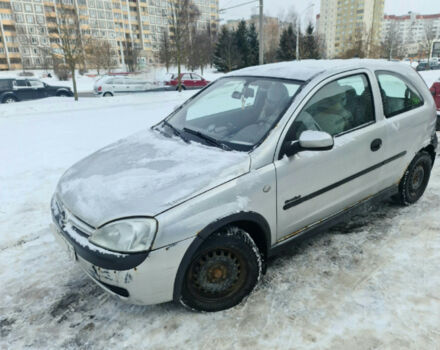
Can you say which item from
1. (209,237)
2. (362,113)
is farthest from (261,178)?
(362,113)

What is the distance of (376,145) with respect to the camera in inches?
123

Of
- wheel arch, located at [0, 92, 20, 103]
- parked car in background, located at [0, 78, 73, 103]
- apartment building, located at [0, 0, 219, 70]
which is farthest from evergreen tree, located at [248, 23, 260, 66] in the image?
wheel arch, located at [0, 92, 20, 103]

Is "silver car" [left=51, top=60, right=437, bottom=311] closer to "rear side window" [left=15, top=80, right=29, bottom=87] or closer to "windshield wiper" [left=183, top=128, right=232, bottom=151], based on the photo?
"windshield wiper" [left=183, top=128, right=232, bottom=151]

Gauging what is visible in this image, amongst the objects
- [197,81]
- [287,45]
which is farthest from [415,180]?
[287,45]

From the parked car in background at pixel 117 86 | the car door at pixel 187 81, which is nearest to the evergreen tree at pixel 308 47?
the car door at pixel 187 81

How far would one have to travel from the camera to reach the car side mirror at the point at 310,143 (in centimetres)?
244

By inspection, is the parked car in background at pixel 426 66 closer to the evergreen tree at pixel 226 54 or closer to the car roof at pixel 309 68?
the evergreen tree at pixel 226 54

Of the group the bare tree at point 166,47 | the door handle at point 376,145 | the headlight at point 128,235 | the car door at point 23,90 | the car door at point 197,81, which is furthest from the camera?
the bare tree at point 166,47

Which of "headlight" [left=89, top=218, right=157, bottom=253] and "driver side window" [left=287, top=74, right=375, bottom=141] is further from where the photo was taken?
"driver side window" [left=287, top=74, right=375, bottom=141]

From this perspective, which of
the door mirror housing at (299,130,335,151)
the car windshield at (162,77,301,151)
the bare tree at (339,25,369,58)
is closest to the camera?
the door mirror housing at (299,130,335,151)

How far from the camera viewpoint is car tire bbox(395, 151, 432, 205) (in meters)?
3.75

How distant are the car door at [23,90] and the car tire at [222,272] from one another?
19.2m

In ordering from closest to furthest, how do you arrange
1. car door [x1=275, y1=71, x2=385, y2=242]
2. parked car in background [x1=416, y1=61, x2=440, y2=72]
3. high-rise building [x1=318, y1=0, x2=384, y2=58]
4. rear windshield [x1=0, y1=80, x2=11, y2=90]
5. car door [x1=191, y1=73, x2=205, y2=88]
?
car door [x1=275, y1=71, x2=385, y2=242] → rear windshield [x1=0, y1=80, x2=11, y2=90] → car door [x1=191, y1=73, x2=205, y2=88] → parked car in background [x1=416, y1=61, x2=440, y2=72] → high-rise building [x1=318, y1=0, x2=384, y2=58]

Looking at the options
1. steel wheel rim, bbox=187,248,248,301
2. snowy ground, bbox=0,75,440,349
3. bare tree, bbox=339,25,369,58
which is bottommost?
snowy ground, bbox=0,75,440,349
